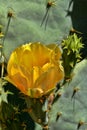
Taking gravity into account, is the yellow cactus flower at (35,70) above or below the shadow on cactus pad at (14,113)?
above

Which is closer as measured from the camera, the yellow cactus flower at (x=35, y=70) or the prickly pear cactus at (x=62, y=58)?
the yellow cactus flower at (x=35, y=70)

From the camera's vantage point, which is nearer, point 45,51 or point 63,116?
point 45,51

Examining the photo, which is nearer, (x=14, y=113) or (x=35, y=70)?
(x=35, y=70)

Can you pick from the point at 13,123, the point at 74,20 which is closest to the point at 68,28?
the point at 74,20

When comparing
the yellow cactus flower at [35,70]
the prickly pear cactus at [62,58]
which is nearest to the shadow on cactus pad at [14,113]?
the prickly pear cactus at [62,58]

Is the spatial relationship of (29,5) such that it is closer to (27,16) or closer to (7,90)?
(27,16)

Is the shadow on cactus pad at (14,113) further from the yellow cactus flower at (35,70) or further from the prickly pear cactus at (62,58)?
the yellow cactus flower at (35,70)

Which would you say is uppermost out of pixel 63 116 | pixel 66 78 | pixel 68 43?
pixel 68 43

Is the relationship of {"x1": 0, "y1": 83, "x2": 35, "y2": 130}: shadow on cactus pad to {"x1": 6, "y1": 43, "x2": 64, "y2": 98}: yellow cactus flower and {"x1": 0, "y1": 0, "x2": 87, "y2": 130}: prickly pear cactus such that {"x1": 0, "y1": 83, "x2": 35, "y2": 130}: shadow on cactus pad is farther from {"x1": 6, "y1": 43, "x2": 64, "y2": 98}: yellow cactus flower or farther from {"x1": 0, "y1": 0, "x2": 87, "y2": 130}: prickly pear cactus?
{"x1": 6, "y1": 43, "x2": 64, "y2": 98}: yellow cactus flower
